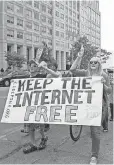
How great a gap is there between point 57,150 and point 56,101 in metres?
0.94

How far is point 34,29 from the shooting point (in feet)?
243

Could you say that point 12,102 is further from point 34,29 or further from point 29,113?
point 34,29

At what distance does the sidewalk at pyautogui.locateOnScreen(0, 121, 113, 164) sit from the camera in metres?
4.01

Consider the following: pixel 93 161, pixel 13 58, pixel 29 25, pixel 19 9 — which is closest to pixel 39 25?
pixel 29 25

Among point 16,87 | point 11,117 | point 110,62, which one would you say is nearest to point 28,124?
point 11,117

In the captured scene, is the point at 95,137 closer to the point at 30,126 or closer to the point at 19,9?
the point at 30,126

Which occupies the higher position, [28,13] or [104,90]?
[28,13]

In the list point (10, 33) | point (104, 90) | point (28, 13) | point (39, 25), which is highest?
point (28, 13)

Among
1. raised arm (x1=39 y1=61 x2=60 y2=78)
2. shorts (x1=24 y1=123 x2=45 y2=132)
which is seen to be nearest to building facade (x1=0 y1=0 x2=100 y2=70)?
raised arm (x1=39 y1=61 x2=60 y2=78)

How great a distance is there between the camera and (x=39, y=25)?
76500mm

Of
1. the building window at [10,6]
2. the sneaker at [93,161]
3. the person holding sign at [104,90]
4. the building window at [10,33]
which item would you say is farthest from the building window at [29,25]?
the sneaker at [93,161]

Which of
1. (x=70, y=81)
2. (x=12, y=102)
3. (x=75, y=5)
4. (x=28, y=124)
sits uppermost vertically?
(x=75, y=5)

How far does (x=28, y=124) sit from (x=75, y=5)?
345 ft

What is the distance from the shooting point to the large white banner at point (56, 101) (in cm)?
395
